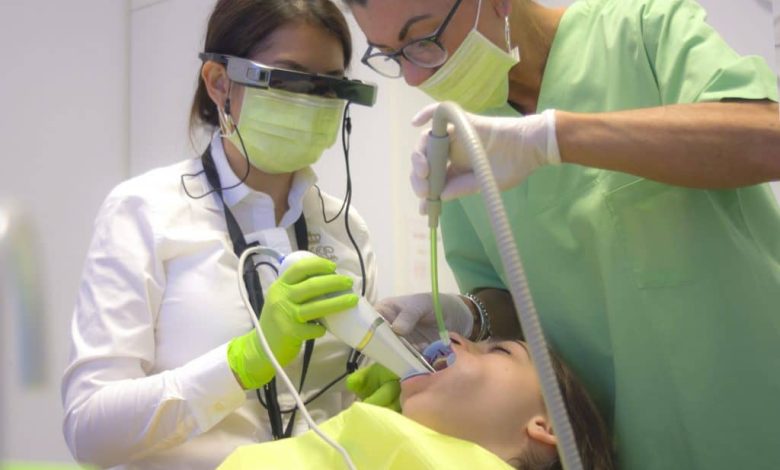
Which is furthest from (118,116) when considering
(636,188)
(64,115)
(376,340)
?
(636,188)

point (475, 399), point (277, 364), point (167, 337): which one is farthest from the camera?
point (167, 337)

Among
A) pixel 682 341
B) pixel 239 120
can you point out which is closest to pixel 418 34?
pixel 239 120

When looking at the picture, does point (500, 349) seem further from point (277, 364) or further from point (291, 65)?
point (291, 65)

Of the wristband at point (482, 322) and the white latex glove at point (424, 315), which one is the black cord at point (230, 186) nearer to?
the white latex glove at point (424, 315)

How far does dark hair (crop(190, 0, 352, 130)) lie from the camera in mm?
1669

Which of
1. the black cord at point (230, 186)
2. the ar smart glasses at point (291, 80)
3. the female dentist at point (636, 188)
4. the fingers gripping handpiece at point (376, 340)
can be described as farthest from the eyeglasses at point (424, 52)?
the fingers gripping handpiece at point (376, 340)

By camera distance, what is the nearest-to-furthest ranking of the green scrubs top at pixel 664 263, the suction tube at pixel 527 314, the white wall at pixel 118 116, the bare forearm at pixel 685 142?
the suction tube at pixel 527 314 → the bare forearm at pixel 685 142 → the green scrubs top at pixel 664 263 → the white wall at pixel 118 116

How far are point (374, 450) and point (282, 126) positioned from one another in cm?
78

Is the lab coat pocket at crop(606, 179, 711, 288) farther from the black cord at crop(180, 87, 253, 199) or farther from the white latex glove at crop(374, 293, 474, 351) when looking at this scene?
the black cord at crop(180, 87, 253, 199)

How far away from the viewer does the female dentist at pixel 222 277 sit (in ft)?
4.65

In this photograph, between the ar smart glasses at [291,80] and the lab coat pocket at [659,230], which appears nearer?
the lab coat pocket at [659,230]

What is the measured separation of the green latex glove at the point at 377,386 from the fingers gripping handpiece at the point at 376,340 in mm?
73

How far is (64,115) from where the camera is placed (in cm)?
287

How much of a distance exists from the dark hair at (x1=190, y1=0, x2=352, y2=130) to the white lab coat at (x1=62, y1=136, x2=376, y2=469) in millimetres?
279
